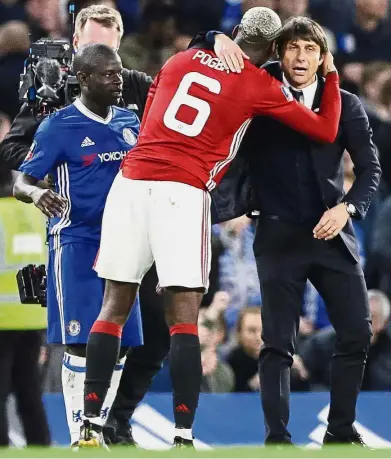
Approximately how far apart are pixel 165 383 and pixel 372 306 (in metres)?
1.58

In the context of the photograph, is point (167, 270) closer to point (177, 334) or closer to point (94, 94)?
point (177, 334)

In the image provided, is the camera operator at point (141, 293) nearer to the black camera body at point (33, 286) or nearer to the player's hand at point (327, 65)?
the black camera body at point (33, 286)

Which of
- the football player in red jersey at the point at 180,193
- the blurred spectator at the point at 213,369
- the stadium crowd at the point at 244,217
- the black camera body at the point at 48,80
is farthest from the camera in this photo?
the stadium crowd at the point at 244,217

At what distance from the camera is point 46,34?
9.48 metres

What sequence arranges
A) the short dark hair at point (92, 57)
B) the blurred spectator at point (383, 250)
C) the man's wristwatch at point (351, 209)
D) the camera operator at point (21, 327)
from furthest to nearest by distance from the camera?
the blurred spectator at point (383, 250) < the camera operator at point (21, 327) < the man's wristwatch at point (351, 209) < the short dark hair at point (92, 57)

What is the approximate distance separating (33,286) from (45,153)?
30.9 inches

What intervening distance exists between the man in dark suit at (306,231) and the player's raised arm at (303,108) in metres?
0.10

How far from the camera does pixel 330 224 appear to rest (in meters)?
5.91

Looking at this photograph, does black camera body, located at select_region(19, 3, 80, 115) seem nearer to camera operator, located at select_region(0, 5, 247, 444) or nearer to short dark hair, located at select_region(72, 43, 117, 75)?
camera operator, located at select_region(0, 5, 247, 444)

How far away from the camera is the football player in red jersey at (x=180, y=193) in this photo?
5395mm

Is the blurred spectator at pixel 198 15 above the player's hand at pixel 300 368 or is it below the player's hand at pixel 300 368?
above

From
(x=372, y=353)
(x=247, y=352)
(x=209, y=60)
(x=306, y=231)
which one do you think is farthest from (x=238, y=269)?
(x=209, y=60)

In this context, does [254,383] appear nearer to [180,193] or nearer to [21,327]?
[21,327]

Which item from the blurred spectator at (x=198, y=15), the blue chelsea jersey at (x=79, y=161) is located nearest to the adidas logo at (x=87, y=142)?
Result: the blue chelsea jersey at (x=79, y=161)
